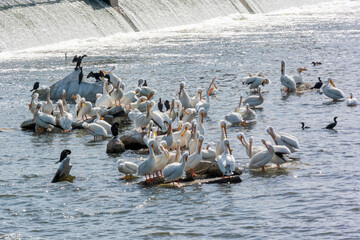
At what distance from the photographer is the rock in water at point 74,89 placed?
80.1ft

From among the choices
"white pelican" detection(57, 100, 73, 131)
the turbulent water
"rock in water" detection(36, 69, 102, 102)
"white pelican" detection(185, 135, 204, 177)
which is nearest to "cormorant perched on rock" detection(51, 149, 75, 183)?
the turbulent water

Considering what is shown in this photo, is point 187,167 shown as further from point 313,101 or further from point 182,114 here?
point 313,101

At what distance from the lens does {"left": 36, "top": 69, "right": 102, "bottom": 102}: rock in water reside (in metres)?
24.4

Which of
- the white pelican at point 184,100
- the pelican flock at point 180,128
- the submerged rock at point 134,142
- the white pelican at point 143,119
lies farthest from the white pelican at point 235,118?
the submerged rock at point 134,142

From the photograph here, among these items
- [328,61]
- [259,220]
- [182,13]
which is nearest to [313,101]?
[328,61]

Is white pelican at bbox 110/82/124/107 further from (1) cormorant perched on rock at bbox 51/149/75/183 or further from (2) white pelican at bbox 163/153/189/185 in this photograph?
(2) white pelican at bbox 163/153/189/185

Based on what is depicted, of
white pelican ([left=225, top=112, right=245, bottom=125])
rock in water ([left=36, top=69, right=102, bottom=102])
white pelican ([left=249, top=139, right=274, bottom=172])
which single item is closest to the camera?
white pelican ([left=249, top=139, right=274, bottom=172])

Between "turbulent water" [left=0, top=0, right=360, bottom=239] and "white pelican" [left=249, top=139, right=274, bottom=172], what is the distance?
0.18 metres

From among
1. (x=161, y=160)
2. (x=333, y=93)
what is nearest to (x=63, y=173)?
(x=161, y=160)

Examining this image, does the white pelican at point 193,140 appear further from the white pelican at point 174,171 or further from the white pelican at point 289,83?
the white pelican at point 289,83

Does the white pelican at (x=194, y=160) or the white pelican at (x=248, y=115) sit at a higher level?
the white pelican at (x=194, y=160)

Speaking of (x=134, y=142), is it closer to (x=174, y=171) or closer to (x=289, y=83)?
(x=174, y=171)

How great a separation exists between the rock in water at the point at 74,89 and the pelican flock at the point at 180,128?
1.69ft

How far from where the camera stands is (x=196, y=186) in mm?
13688
